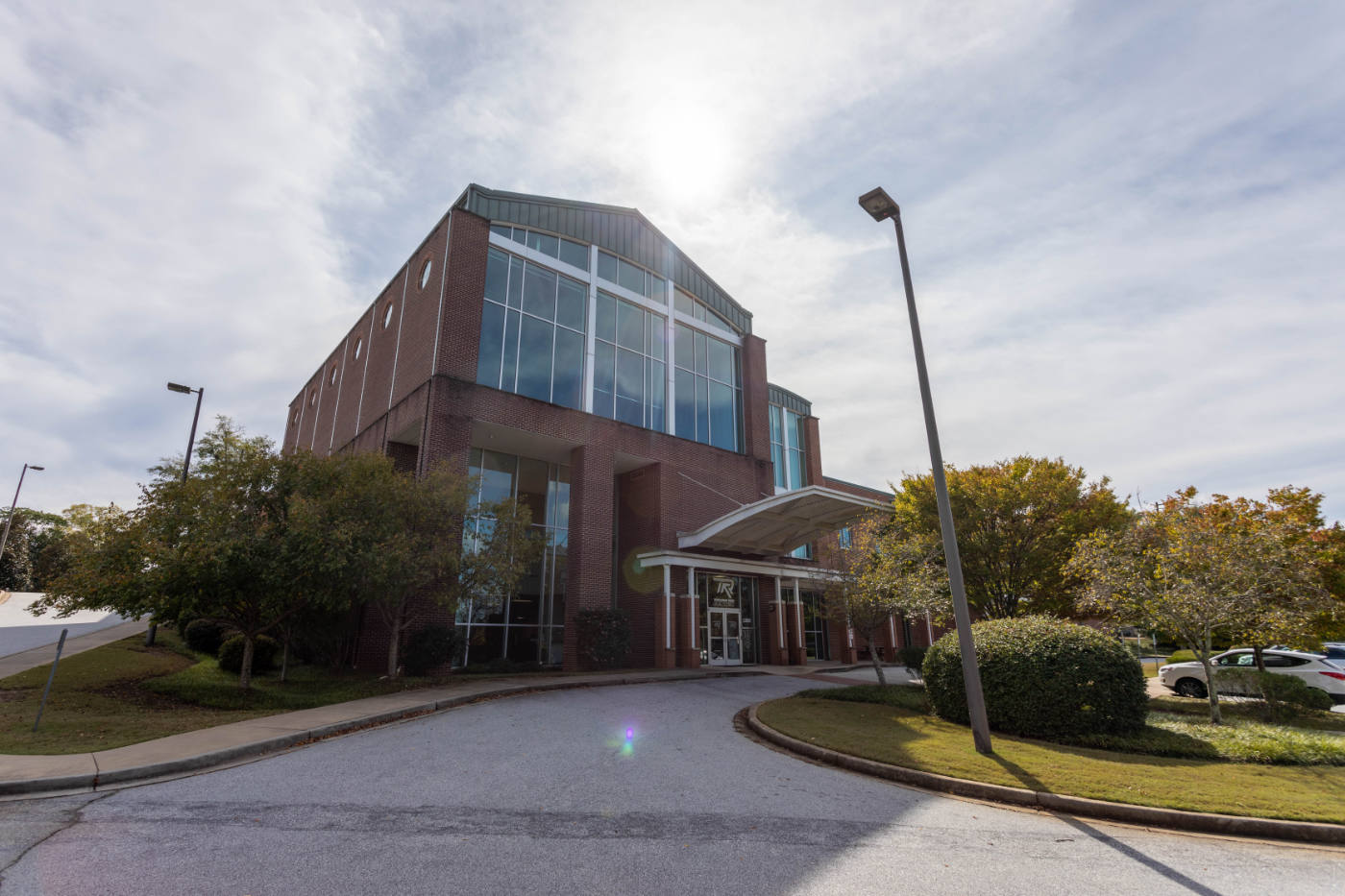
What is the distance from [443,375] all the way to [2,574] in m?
50.7

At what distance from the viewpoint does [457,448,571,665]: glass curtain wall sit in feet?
68.0

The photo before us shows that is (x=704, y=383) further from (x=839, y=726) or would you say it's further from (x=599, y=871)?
(x=599, y=871)

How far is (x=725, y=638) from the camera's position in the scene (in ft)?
82.3

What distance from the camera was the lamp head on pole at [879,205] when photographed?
10542 mm

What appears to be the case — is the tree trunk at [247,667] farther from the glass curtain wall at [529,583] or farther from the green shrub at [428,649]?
the glass curtain wall at [529,583]

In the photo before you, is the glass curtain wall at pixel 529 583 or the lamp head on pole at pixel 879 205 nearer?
the lamp head on pole at pixel 879 205

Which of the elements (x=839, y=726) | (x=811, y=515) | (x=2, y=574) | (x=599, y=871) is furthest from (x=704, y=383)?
(x=2, y=574)

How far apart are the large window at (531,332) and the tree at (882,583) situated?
11.5 m

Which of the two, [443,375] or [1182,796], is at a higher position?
[443,375]

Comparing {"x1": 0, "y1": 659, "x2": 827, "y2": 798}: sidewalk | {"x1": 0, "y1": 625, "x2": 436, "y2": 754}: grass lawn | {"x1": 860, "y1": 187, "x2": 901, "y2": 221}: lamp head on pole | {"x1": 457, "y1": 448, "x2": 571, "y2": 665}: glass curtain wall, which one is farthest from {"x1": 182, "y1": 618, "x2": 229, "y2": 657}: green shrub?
{"x1": 860, "y1": 187, "x2": 901, "y2": 221}: lamp head on pole

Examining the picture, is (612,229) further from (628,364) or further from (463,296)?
(463,296)

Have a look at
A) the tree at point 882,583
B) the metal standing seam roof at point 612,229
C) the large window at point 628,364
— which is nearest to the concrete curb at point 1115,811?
the tree at point 882,583

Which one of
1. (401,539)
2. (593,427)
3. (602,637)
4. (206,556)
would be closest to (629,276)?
(593,427)

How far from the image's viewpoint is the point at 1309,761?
860 centimetres
